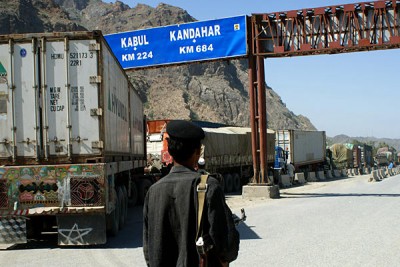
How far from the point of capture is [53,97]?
32.8ft

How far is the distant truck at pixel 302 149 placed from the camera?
1484 inches

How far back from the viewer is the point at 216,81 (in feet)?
374

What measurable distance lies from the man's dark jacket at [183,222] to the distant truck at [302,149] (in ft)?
102

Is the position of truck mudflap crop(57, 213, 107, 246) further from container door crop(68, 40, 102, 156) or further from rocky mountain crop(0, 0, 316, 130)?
rocky mountain crop(0, 0, 316, 130)

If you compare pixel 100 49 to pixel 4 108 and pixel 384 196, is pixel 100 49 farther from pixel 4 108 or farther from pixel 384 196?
pixel 384 196

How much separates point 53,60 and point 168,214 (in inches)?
296

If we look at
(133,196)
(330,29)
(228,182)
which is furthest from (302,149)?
(133,196)

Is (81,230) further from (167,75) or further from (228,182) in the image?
(167,75)

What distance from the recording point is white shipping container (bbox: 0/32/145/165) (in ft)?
32.7

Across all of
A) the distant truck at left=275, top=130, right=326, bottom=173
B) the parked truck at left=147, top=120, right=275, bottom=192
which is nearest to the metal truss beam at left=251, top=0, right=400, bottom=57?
the parked truck at left=147, top=120, right=275, bottom=192

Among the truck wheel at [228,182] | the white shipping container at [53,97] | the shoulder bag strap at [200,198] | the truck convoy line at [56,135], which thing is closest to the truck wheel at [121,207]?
the truck convoy line at [56,135]

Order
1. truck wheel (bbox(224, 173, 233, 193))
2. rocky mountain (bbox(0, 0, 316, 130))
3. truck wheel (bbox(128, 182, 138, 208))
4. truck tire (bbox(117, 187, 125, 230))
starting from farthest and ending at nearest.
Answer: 1. rocky mountain (bbox(0, 0, 316, 130))
2. truck wheel (bbox(224, 173, 233, 193))
3. truck wheel (bbox(128, 182, 138, 208))
4. truck tire (bbox(117, 187, 125, 230))

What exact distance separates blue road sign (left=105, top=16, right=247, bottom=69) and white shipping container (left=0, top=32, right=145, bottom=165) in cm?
1150

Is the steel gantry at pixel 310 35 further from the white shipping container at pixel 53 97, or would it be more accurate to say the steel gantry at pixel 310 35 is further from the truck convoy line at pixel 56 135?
the white shipping container at pixel 53 97
